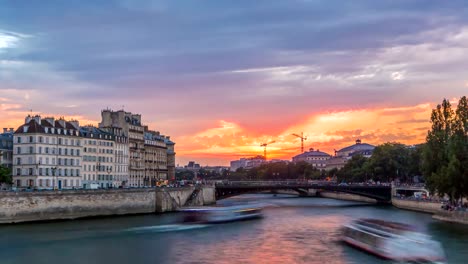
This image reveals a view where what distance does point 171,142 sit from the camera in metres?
146

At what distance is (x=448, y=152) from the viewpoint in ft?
221

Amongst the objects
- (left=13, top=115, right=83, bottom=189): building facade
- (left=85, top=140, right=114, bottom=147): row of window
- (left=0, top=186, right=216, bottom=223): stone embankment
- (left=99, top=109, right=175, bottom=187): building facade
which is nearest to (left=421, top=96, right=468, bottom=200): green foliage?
(left=0, top=186, right=216, bottom=223): stone embankment

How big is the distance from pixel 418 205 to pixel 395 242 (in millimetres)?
42355

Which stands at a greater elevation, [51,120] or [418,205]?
[51,120]

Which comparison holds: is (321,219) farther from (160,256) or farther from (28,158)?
(28,158)

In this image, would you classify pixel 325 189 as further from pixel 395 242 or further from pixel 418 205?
pixel 395 242

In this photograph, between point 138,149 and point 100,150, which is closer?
point 100,150

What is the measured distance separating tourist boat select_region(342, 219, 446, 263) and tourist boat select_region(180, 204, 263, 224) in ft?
71.0

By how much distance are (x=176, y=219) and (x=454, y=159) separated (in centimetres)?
2806

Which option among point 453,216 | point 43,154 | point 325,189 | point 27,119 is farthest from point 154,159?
point 453,216

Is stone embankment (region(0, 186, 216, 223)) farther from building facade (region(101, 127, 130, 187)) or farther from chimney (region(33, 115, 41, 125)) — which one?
building facade (region(101, 127, 130, 187))

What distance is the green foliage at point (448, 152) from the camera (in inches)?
2509

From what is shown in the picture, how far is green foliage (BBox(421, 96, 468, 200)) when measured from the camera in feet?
209

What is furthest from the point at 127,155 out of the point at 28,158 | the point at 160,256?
the point at 160,256
